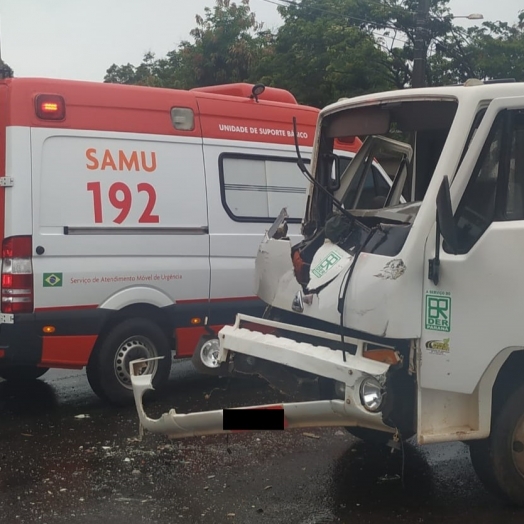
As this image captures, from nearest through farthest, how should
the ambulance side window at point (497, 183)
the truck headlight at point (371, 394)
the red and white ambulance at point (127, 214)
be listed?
the truck headlight at point (371, 394)
the ambulance side window at point (497, 183)
the red and white ambulance at point (127, 214)

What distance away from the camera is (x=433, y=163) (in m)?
5.23

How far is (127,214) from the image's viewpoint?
663 centimetres

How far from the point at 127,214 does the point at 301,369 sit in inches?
113

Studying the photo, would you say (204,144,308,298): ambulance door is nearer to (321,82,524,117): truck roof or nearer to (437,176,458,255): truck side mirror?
(321,82,524,117): truck roof

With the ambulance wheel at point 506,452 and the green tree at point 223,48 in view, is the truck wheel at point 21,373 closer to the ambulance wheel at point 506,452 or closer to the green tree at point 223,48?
the ambulance wheel at point 506,452

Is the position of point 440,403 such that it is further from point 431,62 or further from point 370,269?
point 431,62

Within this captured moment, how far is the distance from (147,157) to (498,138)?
3.38 meters

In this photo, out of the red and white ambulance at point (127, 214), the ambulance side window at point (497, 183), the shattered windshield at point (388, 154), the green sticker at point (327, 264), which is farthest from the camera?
the red and white ambulance at point (127, 214)

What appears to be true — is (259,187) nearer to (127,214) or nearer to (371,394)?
(127,214)

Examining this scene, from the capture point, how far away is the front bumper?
159 inches

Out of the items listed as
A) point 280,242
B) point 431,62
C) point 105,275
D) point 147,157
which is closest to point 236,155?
point 147,157

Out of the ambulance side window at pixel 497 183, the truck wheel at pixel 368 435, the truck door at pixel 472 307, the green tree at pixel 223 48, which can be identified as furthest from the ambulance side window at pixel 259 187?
the green tree at pixel 223 48

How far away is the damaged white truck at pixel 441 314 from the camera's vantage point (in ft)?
13.5

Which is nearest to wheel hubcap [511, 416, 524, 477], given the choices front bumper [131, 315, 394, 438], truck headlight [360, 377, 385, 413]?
front bumper [131, 315, 394, 438]
